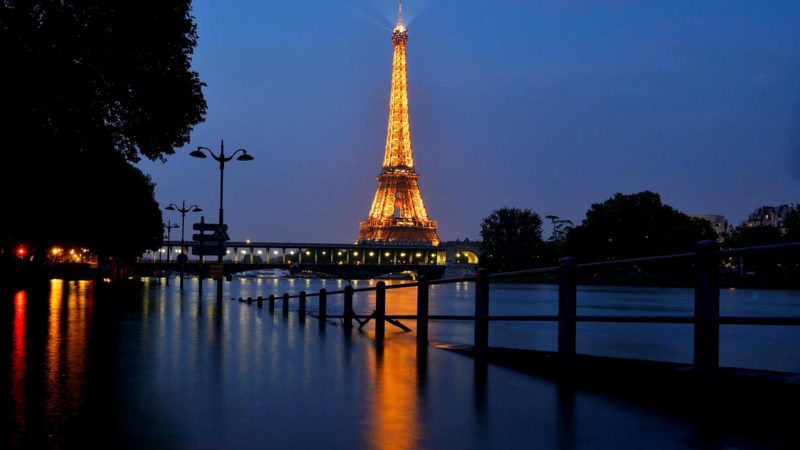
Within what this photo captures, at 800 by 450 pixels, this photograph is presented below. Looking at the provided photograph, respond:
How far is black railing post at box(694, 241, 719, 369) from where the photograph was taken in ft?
22.5

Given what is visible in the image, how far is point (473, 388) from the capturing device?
8.05 metres

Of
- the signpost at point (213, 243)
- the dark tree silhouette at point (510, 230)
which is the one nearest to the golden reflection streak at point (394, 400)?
the signpost at point (213, 243)

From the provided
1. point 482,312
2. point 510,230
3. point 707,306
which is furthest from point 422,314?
point 510,230

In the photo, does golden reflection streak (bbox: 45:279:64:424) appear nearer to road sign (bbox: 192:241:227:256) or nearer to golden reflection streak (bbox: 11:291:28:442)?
golden reflection streak (bbox: 11:291:28:442)

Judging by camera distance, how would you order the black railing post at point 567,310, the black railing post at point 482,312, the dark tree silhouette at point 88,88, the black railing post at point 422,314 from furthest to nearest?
the dark tree silhouette at point 88,88, the black railing post at point 422,314, the black railing post at point 482,312, the black railing post at point 567,310

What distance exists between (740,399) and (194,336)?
1014 cm

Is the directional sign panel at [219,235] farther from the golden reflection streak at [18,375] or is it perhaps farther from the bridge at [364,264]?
the bridge at [364,264]

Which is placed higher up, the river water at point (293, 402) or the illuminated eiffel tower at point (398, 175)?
the illuminated eiffel tower at point (398, 175)

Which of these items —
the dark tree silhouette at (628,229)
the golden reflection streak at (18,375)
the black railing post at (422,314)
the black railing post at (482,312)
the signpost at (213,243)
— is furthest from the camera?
the dark tree silhouette at (628,229)

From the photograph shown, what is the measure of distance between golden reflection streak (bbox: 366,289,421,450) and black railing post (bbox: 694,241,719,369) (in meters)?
2.40

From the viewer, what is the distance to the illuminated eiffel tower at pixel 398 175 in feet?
495

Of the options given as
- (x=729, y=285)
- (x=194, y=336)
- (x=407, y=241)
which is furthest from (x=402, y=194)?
(x=194, y=336)

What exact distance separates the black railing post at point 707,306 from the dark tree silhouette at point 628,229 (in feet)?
392

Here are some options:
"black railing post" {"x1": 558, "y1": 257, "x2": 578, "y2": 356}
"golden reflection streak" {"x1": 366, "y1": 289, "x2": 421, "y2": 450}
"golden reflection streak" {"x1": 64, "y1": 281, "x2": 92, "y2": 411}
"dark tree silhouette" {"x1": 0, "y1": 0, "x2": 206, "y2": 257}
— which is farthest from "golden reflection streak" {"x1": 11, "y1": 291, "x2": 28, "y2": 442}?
"dark tree silhouette" {"x1": 0, "y1": 0, "x2": 206, "y2": 257}
